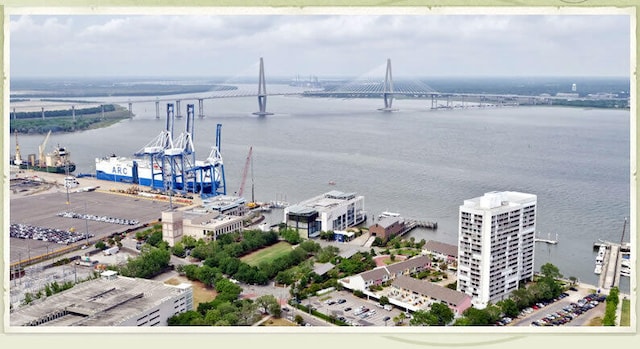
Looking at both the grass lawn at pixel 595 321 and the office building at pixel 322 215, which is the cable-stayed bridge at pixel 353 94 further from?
the grass lawn at pixel 595 321

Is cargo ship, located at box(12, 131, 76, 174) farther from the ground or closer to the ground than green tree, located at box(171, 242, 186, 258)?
farther from the ground

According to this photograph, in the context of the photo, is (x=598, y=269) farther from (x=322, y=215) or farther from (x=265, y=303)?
(x=265, y=303)

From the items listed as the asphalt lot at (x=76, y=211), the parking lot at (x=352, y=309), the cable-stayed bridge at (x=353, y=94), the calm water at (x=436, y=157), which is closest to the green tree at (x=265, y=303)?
the parking lot at (x=352, y=309)

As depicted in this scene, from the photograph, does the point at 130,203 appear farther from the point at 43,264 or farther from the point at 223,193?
the point at 43,264

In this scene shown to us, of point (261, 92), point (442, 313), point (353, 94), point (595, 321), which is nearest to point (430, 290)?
point (442, 313)

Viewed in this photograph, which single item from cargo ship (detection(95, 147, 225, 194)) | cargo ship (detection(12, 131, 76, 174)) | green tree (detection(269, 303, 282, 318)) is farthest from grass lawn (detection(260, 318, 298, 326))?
cargo ship (detection(12, 131, 76, 174))

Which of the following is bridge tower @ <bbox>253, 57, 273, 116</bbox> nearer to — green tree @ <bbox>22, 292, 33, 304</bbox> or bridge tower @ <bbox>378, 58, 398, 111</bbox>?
bridge tower @ <bbox>378, 58, 398, 111</bbox>
